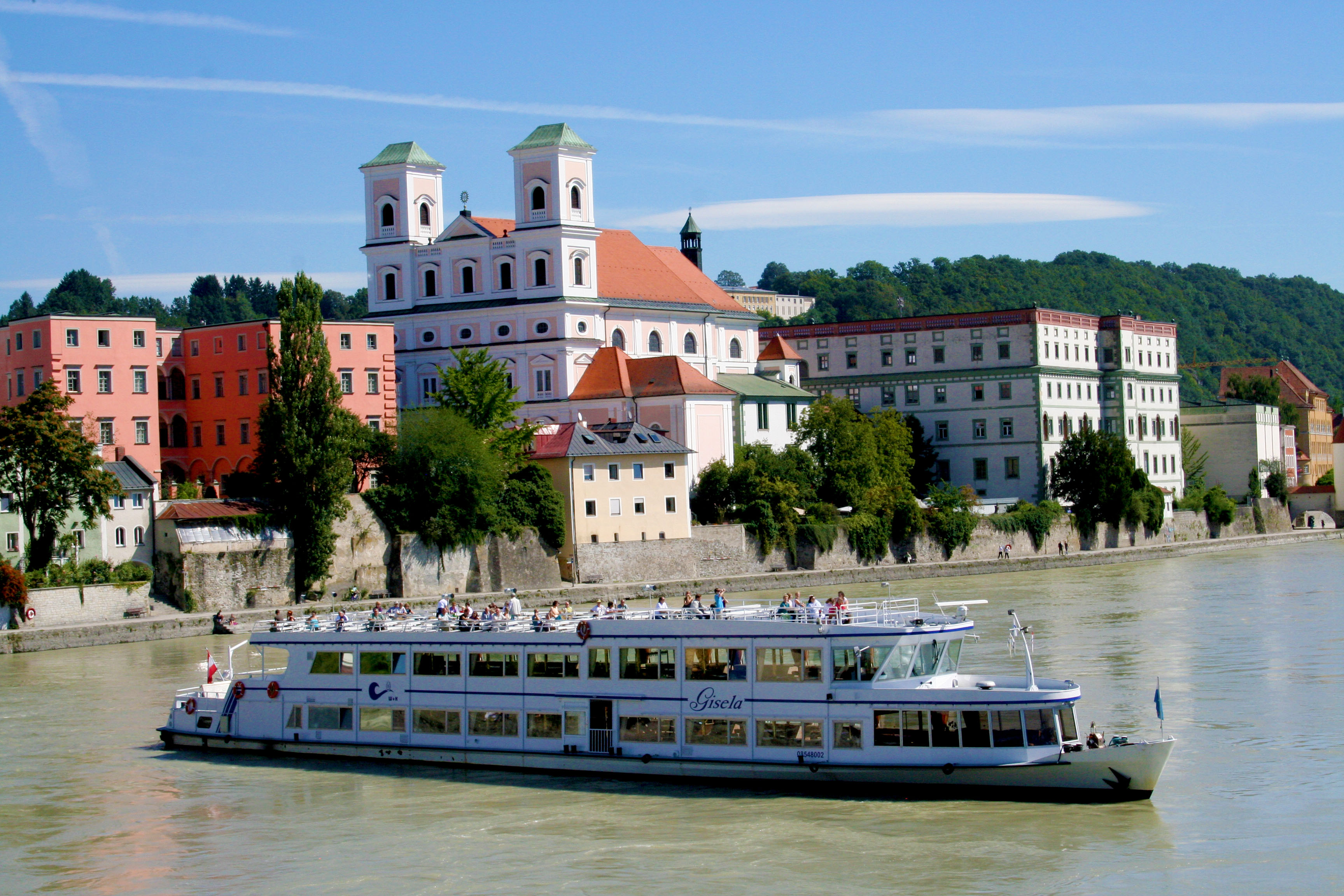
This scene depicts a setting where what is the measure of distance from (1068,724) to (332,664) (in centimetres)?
1362

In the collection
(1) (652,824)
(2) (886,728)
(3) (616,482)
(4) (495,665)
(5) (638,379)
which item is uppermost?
(5) (638,379)

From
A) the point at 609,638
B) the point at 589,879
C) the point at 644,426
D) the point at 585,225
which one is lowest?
the point at 589,879

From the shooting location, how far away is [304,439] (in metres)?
56.1

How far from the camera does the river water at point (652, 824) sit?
70.8 ft

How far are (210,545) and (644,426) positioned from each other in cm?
2609

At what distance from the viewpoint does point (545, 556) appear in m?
63.7

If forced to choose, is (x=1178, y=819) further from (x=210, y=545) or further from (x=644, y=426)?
(x=644, y=426)

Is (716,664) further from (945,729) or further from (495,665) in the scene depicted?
(495,665)

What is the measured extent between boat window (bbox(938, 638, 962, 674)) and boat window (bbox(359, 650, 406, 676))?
9815mm

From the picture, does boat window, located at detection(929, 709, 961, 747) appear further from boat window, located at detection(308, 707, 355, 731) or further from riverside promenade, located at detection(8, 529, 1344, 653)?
riverside promenade, located at detection(8, 529, 1344, 653)

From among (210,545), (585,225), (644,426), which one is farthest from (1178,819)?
(585,225)

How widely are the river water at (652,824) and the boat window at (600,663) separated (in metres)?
1.84

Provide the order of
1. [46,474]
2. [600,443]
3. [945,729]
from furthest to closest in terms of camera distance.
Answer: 1. [600,443]
2. [46,474]
3. [945,729]

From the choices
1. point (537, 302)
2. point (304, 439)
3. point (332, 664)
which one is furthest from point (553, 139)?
point (332, 664)
